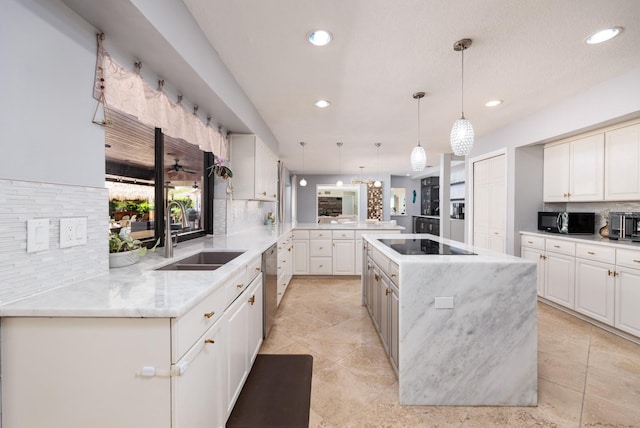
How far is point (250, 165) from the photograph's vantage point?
3.31 m

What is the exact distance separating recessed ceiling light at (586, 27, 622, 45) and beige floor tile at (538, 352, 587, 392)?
237 centimetres

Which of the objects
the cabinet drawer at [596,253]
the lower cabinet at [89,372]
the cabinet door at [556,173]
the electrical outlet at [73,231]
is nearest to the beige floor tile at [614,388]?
the cabinet drawer at [596,253]

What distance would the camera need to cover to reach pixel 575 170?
133 inches

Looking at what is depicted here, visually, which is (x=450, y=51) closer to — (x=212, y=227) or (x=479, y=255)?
(x=479, y=255)

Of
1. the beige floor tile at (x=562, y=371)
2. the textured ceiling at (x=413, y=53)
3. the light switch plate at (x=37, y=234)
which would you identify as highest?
the textured ceiling at (x=413, y=53)

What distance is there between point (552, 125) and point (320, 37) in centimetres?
305

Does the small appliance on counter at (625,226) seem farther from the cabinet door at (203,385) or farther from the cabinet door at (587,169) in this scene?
the cabinet door at (203,385)

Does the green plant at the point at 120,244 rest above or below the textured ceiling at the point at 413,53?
below

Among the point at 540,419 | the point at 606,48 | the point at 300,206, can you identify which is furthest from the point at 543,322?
the point at 300,206

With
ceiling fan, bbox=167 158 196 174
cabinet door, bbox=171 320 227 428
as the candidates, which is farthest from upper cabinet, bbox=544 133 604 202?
ceiling fan, bbox=167 158 196 174

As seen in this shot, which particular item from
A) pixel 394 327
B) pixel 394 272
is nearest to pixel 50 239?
pixel 394 272

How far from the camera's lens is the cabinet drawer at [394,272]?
1.85 meters

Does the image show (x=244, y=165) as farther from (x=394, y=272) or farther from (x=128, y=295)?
(x=128, y=295)

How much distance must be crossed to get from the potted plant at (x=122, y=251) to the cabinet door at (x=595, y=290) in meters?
3.94
